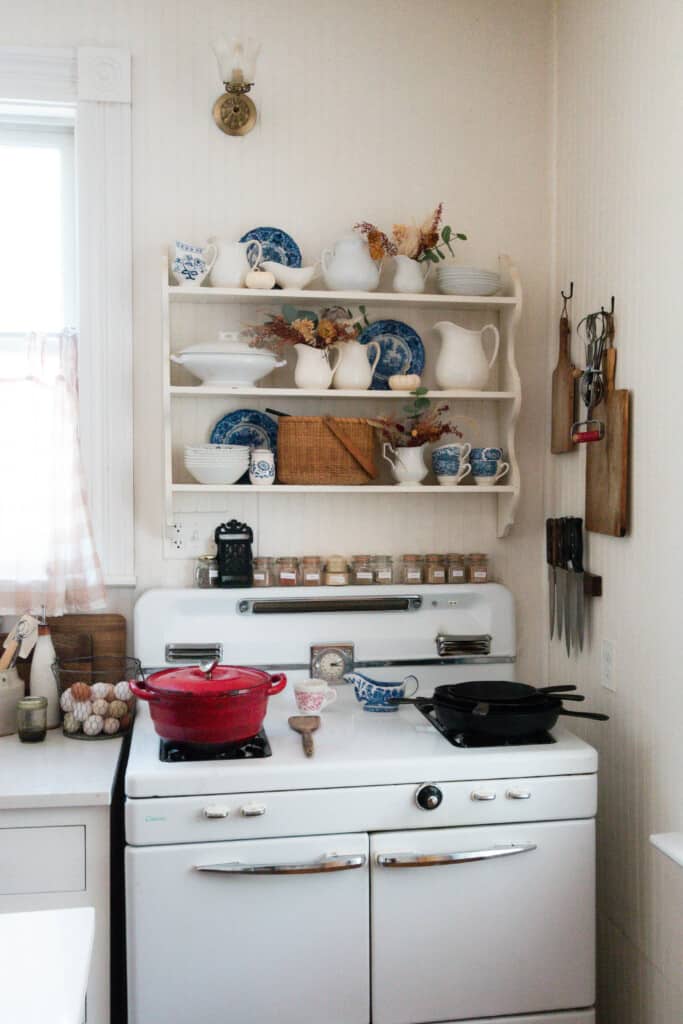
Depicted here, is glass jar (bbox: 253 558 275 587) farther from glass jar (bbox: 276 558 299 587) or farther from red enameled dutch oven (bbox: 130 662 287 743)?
red enameled dutch oven (bbox: 130 662 287 743)

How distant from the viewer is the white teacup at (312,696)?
223 cm

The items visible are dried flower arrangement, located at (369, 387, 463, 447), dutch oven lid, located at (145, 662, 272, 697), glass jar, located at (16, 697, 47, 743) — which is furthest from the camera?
dried flower arrangement, located at (369, 387, 463, 447)

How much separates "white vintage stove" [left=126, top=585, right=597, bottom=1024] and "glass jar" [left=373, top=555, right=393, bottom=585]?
55 cm

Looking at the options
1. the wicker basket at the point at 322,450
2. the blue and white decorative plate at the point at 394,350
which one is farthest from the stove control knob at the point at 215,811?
the blue and white decorative plate at the point at 394,350

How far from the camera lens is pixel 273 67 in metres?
2.54

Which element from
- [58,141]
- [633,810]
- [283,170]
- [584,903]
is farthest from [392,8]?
[584,903]

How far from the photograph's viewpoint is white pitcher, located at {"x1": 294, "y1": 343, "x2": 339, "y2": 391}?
2408 millimetres

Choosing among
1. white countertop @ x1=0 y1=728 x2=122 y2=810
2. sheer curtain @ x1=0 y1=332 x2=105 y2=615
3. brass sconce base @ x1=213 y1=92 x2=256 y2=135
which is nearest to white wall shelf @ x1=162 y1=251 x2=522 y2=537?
sheer curtain @ x1=0 y1=332 x2=105 y2=615

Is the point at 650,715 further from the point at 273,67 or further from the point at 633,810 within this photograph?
the point at 273,67

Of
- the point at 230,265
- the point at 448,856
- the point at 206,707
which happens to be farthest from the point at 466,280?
the point at 448,856

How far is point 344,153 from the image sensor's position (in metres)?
2.58

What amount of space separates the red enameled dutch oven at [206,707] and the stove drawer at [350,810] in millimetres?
145

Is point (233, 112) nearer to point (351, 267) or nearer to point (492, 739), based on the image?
point (351, 267)

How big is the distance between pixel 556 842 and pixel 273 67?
82.8 inches
